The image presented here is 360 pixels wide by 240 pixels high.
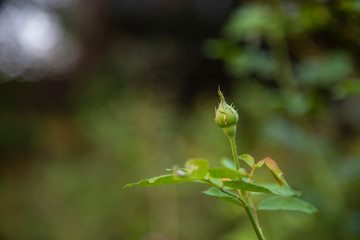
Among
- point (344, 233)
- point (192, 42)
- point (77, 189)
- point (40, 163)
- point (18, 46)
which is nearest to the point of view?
point (344, 233)

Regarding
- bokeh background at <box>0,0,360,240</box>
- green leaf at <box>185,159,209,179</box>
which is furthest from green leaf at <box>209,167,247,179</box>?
bokeh background at <box>0,0,360,240</box>

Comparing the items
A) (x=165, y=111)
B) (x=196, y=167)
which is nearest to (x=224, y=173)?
(x=196, y=167)

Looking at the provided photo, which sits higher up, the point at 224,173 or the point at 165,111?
the point at 165,111

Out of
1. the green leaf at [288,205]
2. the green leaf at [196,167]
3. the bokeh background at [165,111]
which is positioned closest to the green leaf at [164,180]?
the green leaf at [196,167]

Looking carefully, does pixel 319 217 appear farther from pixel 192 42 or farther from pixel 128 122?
pixel 192 42

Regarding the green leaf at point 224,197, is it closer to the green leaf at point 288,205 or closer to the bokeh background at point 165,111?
the green leaf at point 288,205

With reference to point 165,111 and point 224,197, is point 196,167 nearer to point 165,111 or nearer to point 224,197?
point 224,197

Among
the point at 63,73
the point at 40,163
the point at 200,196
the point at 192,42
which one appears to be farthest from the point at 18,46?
the point at 200,196
